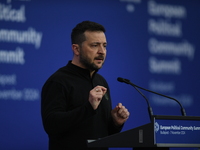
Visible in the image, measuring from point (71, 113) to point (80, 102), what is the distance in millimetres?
184

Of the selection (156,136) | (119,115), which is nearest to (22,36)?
(119,115)

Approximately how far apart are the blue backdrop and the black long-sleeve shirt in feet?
Answer: 3.57

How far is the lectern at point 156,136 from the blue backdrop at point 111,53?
5.71 ft

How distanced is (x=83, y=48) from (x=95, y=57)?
0.10 metres

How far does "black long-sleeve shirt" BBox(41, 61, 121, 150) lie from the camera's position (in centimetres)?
219

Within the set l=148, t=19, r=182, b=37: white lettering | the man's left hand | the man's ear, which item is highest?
l=148, t=19, r=182, b=37: white lettering

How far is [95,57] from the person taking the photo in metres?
2.50

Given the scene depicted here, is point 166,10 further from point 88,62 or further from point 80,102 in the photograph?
point 80,102

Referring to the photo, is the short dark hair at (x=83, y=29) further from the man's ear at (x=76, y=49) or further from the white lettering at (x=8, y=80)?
the white lettering at (x=8, y=80)

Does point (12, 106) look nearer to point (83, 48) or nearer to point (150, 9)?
point (83, 48)

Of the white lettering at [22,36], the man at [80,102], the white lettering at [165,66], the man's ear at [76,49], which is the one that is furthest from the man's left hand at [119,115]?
the white lettering at [165,66]

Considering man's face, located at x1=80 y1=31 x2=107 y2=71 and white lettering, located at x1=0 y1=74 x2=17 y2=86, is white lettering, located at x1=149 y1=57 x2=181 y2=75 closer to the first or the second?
white lettering, located at x1=0 y1=74 x2=17 y2=86

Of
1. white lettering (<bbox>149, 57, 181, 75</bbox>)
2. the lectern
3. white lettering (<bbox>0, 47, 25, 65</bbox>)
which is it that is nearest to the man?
the lectern

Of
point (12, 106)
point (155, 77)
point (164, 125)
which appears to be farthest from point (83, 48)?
point (155, 77)
